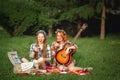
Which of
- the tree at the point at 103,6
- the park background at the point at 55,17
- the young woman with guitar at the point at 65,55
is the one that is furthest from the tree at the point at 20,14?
the young woman with guitar at the point at 65,55

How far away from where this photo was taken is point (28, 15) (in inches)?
819

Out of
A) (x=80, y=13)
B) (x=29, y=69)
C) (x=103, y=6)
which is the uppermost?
(x=103, y=6)

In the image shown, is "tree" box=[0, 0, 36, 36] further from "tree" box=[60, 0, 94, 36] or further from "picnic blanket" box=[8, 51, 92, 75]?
"picnic blanket" box=[8, 51, 92, 75]

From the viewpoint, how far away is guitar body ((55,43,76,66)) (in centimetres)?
902

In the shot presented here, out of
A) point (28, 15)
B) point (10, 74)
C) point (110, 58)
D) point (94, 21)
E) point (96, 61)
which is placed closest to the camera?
point (10, 74)

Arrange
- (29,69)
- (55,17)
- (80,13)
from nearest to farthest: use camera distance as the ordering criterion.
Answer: (29,69), (80,13), (55,17)

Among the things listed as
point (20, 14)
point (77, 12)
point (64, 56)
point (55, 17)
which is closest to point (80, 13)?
point (77, 12)

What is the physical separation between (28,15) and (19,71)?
1246 cm

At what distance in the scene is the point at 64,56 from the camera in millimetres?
9047

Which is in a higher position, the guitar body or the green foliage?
the green foliage

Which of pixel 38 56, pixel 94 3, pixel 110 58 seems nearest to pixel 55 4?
pixel 94 3

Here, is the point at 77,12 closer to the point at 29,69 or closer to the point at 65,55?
the point at 65,55

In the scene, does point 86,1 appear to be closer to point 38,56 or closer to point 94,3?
point 94,3

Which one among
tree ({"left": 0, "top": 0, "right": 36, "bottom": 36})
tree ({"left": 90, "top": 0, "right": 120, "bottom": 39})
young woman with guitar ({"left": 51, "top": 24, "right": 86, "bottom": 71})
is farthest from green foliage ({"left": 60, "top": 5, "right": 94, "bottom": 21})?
young woman with guitar ({"left": 51, "top": 24, "right": 86, "bottom": 71})
